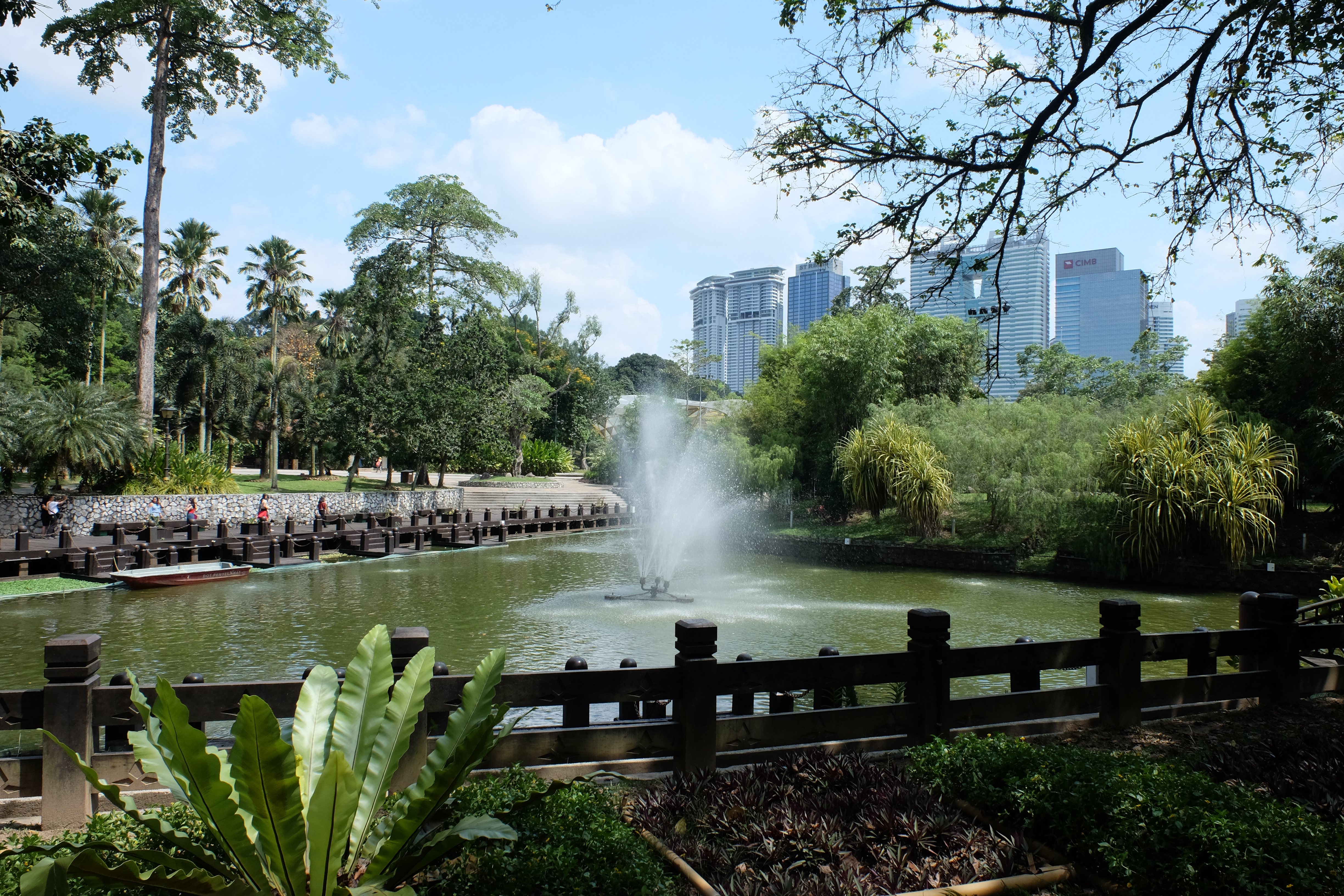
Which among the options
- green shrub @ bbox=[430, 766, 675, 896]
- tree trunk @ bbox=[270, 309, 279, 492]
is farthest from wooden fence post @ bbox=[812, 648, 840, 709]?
tree trunk @ bbox=[270, 309, 279, 492]

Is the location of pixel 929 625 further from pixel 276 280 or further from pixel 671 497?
pixel 276 280

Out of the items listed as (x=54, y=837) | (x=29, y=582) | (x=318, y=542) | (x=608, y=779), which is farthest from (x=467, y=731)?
(x=318, y=542)

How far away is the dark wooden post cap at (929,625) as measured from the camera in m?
4.95

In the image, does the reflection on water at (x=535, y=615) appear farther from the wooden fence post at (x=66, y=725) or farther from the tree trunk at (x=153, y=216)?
the tree trunk at (x=153, y=216)

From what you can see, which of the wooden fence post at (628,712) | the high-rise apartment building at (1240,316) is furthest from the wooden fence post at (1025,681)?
the high-rise apartment building at (1240,316)

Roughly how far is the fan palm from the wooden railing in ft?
66.3

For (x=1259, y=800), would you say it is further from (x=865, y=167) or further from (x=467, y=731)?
(x=865, y=167)

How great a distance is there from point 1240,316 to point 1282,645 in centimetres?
2470

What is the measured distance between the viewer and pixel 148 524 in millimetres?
21078

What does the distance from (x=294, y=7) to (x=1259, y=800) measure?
→ 30476mm

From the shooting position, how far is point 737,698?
217 inches

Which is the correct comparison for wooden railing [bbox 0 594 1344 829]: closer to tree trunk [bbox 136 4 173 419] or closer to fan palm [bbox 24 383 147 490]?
fan palm [bbox 24 383 147 490]

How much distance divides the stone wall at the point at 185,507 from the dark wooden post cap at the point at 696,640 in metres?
22.5

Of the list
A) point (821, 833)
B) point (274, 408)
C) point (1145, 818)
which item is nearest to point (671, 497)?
point (821, 833)
